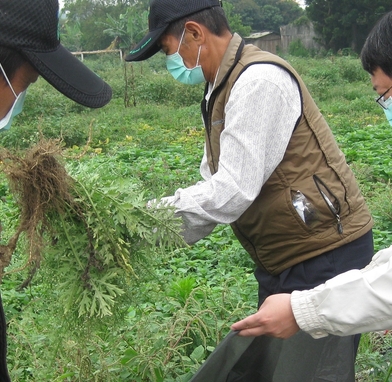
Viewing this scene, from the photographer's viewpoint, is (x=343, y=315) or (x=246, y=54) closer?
(x=343, y=315)

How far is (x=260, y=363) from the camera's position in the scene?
2119 millimetres

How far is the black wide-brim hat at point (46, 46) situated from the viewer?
1.26 meters

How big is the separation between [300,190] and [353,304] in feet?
1.94

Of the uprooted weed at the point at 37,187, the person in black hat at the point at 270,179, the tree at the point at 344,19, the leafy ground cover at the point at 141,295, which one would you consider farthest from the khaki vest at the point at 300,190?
the tree at the point at 344,19

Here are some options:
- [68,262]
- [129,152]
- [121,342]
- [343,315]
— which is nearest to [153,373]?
[121,342]

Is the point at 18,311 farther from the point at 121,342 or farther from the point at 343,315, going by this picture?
the point at 343,315

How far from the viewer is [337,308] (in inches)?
64.7

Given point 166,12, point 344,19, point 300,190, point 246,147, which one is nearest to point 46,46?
point 246,147

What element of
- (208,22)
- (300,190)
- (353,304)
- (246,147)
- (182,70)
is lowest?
(353,304)

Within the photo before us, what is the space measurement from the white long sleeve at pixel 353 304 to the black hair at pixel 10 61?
3.22 ft

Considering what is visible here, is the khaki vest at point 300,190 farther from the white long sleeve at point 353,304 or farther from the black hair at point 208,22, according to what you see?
the white long sleeve at point 353,304

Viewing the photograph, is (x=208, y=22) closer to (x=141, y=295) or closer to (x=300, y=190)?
(x=300, y=190)

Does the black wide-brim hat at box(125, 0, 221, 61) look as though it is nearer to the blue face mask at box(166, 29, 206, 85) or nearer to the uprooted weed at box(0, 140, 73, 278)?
the blue face mask at box(166, 29, 206, 85)

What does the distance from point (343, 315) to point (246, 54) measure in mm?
1016
